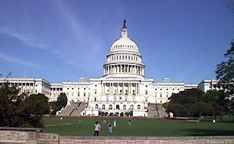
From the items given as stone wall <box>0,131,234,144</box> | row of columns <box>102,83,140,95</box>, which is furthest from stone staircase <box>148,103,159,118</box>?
stone wall <box>0,131,234,144</box>

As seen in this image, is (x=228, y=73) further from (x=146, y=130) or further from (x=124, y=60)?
(x=124, y=60)

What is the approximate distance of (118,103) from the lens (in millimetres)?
139750

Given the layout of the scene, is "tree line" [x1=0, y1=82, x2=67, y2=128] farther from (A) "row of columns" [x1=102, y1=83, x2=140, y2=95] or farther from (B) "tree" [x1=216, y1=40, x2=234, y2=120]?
(A) "row of columns" [x1=102, y1=83, x2=140, y2=95]

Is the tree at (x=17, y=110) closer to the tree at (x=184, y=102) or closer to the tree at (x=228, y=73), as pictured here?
the tree at (x=228, y=73)

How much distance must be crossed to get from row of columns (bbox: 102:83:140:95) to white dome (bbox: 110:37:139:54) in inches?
861

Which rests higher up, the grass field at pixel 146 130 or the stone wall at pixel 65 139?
the stone wall at pixel 65 139

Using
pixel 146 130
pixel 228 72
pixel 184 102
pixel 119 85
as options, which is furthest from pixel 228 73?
pixel 119 85

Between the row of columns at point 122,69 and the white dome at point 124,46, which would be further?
the white dome at point 124,46

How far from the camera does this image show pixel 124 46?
176375mm

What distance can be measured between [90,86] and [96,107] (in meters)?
25.7

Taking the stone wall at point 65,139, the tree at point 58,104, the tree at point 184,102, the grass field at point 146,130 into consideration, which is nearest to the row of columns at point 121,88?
the tree at point 58,104

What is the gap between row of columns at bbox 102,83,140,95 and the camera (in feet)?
522

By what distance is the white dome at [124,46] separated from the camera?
6911 inches

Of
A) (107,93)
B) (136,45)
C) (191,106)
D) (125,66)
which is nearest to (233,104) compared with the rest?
(191,106)
